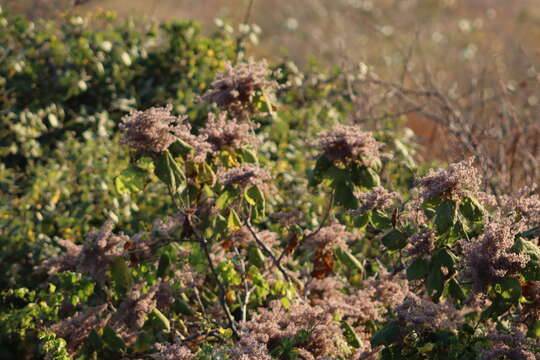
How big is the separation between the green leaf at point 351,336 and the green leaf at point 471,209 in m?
0.72

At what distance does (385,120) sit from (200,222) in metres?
2.76

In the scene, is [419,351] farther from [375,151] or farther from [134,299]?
[134,299]

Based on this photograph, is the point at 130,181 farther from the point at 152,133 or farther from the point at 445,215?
the point at 445,215

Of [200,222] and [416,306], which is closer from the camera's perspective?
[416,306]

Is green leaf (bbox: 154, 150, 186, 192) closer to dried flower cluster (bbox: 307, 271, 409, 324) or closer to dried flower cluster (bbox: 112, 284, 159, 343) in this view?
dried flower cluster (bbox: 112, 284, 159, 343)

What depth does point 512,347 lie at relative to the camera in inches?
84.1

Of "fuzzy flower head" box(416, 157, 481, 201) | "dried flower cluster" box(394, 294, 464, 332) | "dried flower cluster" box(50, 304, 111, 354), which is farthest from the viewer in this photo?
"dried flower cluster" box(50, 304, 111, 354)

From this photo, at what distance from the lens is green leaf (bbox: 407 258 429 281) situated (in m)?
2.30

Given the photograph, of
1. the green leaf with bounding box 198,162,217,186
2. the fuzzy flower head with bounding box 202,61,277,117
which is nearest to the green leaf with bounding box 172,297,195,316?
the green leaf with bounding box 198,162,217,186

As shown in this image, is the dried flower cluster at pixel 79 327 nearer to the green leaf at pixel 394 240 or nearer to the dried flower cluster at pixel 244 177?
the dried flower cluster at pixel 244 177

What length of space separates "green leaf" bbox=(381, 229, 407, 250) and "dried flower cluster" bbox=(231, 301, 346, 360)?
13.9 inches

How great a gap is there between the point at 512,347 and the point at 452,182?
0.58m

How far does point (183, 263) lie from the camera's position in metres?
3.01

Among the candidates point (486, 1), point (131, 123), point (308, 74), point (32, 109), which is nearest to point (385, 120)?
point (308, 74)
